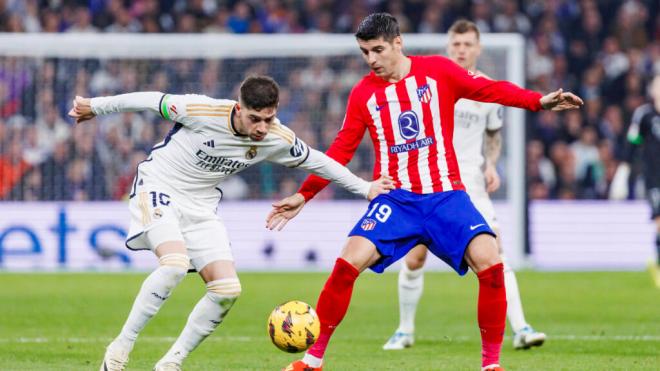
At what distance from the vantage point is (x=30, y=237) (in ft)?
60.0

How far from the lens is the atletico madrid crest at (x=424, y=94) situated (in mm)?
7895

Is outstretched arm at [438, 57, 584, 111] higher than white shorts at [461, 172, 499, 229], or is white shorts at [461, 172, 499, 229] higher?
outstretched arm at [438, 57, 584, 111]

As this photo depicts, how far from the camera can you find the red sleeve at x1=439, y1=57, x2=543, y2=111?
7.70 m

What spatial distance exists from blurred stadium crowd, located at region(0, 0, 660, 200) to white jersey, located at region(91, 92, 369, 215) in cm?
1106

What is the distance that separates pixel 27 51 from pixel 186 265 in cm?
1239

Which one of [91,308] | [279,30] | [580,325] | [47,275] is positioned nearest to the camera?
[580,325]

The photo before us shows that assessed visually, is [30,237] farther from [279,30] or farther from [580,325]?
[580,325]

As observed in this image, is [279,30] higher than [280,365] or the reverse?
higher

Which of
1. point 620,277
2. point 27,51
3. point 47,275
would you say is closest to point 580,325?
point 620,277

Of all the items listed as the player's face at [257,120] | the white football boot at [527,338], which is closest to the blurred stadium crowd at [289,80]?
the white football boot at [527,338]

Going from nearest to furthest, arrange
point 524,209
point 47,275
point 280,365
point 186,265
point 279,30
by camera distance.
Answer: point 186,265
point 280,365
point 47,275
point 524,209
point 279,30

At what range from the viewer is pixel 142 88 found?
1939 centimetres

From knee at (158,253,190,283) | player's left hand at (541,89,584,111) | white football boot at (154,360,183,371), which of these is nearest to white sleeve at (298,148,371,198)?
knee at (158,253,190,283)

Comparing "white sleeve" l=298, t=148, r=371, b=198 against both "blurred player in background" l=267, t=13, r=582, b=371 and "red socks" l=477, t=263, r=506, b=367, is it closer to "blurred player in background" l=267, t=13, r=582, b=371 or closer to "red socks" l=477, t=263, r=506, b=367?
"blurred player in background" l=267, t=13, r=582, b=371
